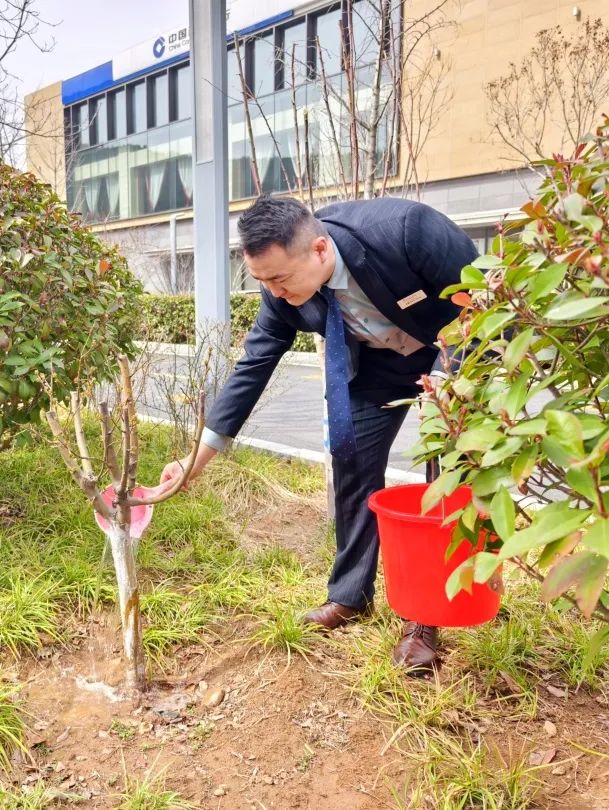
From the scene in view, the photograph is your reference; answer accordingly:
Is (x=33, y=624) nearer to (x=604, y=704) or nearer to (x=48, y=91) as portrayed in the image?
(x=604, y=704)

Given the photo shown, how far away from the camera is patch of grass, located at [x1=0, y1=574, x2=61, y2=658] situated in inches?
95.1

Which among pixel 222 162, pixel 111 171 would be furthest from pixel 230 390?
pixel 111 171

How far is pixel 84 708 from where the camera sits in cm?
221

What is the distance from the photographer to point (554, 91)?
42.3ft

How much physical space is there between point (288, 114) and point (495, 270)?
57.2 ft

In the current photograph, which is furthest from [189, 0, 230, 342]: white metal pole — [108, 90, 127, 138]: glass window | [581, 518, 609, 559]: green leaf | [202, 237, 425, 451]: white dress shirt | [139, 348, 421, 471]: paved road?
[108, 90, 127, 138]: glass window

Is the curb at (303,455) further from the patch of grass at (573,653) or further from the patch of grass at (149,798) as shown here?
the patch of grass at (149,798)

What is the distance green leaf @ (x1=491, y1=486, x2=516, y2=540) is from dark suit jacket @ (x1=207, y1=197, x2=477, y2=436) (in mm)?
1324

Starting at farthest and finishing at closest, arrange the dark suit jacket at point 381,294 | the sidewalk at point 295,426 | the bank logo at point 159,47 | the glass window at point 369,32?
the bank logo at point 159,47 → the sidewalk at point 295,426 → the glass window at point 369,32 → the dark suit jacket at point 381,294

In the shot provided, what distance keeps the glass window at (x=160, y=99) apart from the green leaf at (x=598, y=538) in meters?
23.0

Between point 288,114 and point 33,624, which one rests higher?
point 288,114

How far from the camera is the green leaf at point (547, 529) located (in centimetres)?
92

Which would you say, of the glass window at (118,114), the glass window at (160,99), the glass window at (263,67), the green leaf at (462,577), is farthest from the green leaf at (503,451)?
the glass window at (118,114)

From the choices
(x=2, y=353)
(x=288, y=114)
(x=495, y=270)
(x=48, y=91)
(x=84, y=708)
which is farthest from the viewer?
(x=48, y=91)
